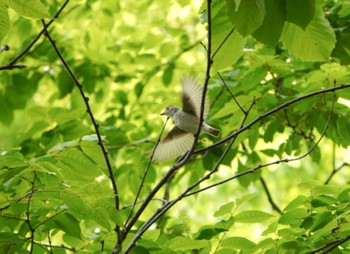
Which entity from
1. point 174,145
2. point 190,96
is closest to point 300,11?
point 190,96

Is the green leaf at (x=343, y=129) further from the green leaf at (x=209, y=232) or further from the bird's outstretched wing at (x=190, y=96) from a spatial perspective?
the green leaf at (x=209, y=232)

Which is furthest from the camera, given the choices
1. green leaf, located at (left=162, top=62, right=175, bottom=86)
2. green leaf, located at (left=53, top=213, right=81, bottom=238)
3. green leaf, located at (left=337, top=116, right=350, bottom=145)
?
green leaf, located at (left=162, top=62, right=175, bottom=86)

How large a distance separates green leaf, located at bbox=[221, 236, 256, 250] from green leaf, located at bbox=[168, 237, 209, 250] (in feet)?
0.55

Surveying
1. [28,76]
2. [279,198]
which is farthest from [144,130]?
[279,198]

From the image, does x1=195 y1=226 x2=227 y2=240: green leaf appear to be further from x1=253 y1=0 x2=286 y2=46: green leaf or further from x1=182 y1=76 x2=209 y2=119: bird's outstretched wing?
x1=253 y1=0 x2=286 y2=46: green leaf

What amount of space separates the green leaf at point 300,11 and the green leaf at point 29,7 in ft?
2.01

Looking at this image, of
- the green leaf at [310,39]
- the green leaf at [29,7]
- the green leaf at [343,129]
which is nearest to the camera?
the green leaf at [29,7]

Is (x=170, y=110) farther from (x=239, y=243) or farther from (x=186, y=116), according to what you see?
(x=239, y=243)

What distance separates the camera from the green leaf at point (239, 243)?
7.31 feet

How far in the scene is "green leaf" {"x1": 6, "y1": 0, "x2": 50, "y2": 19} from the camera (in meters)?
1.48

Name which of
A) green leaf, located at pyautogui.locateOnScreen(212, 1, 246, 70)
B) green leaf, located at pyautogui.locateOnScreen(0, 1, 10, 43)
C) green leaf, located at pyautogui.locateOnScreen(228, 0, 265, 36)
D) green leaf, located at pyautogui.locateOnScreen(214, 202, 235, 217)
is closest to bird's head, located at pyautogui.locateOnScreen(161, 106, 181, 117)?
green leaf, located at pyautogui.locateOnScreen(214, 202, 235, 217)

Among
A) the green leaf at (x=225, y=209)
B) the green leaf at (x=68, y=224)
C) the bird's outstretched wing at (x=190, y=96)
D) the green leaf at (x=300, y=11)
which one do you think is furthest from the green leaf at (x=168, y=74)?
the green leaf at (x=300, y=11)

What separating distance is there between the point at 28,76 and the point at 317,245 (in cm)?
311

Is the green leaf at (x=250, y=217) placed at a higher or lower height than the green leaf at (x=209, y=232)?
higher
